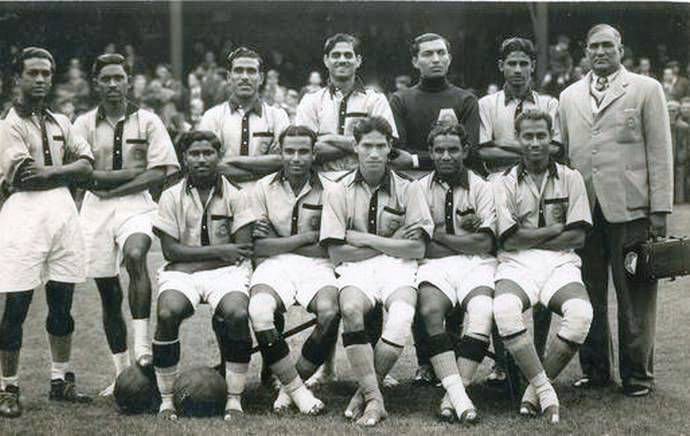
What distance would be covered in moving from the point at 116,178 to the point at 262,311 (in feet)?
5.13

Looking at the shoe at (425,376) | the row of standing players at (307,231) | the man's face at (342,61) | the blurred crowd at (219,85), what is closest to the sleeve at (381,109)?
the row of standing players at (307,231)

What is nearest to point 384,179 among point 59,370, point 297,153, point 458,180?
point 458,180

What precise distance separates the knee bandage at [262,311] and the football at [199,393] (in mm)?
444

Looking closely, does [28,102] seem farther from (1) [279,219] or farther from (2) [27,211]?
(1) [279,219]

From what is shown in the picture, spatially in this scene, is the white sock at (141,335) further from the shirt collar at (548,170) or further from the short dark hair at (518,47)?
the short dark hair at (518,47)

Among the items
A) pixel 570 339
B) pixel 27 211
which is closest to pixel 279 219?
pixel 27 211

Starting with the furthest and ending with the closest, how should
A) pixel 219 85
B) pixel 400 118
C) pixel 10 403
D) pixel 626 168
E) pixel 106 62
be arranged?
pixel 219 85 → pixel 400 118 → pixel 106 62 → pixel 626 168 → pixel 10 403

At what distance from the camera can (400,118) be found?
612cm

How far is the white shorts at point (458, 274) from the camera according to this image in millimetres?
5340

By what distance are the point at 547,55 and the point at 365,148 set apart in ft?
42.4

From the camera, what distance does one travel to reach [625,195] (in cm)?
563

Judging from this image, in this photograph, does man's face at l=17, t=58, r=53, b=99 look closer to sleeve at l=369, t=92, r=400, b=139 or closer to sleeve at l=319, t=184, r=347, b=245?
sleeve at l=319, t=184, r=347, b=245

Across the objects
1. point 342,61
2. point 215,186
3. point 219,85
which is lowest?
point 215,186

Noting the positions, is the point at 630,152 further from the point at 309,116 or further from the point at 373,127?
the point at 309,116
